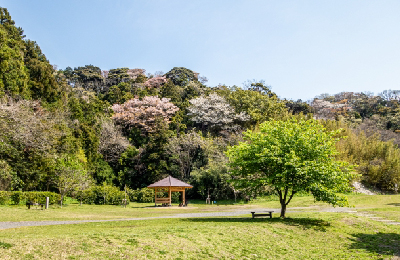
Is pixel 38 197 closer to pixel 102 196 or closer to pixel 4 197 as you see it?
pixel 4 197

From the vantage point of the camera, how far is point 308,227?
46.5 feet

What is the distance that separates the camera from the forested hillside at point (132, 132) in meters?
26.6

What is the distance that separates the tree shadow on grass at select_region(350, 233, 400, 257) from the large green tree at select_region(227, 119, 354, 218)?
1.74 metres

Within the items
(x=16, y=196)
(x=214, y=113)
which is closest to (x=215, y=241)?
(x=16, y=196)

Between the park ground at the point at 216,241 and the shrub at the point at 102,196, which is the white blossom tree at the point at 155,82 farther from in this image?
the park ground at the point at 216,241

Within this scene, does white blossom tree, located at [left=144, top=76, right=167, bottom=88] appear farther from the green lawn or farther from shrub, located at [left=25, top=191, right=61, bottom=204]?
the green lawn

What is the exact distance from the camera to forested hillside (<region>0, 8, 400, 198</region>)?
26.6 m

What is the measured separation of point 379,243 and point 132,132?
3402 cm

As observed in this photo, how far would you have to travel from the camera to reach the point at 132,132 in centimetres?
4231

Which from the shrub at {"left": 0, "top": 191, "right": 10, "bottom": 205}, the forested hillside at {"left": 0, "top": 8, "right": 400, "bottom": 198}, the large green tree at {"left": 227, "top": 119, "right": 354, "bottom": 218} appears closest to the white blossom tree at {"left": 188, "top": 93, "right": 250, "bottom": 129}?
the forested hillside at {"left": 0, "top": 8, "right": 400, "bottom": 198}

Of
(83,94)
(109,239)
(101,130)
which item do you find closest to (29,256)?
(109,239)

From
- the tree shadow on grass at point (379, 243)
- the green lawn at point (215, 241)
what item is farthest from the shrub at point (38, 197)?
the tree shadow on grass at point (379, 243)

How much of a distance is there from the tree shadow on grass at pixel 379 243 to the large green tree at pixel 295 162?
5.71 feet

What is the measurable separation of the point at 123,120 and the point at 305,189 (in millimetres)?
31701
